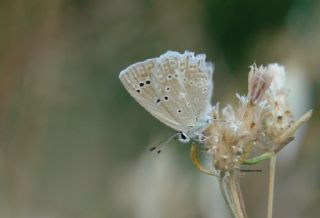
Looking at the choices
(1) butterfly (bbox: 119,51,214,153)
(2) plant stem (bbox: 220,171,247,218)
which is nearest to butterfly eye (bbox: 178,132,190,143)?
(1) butterfly (bbox: 119,51,214,153)

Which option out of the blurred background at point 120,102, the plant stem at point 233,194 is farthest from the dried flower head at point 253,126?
the blurred background at point 120,102

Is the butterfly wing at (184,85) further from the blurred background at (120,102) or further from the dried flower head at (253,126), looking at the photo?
the blurred background at (120,102)

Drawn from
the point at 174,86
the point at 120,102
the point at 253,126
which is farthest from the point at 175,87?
the point at 120,102

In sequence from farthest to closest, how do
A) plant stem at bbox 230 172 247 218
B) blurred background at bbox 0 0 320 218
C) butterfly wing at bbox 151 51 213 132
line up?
blurred background at bbox 0 0 320 218, butterfly wing at bbox 151 51 213 132, plant stem at bbox 230 172 247 218

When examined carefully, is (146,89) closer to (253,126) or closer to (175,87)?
(175,87)

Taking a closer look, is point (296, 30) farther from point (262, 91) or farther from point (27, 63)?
point (262, 91)

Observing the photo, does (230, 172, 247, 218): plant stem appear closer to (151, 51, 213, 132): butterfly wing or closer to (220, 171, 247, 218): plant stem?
(220, 171, 247, 218): plant stem

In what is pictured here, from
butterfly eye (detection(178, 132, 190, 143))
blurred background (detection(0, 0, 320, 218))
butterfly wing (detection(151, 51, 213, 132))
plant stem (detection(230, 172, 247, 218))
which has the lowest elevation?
blurred background (detection(0, 0, 320, 218))

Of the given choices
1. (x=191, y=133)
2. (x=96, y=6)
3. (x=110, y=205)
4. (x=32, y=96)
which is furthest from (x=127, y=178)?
(x=191, y=133)
